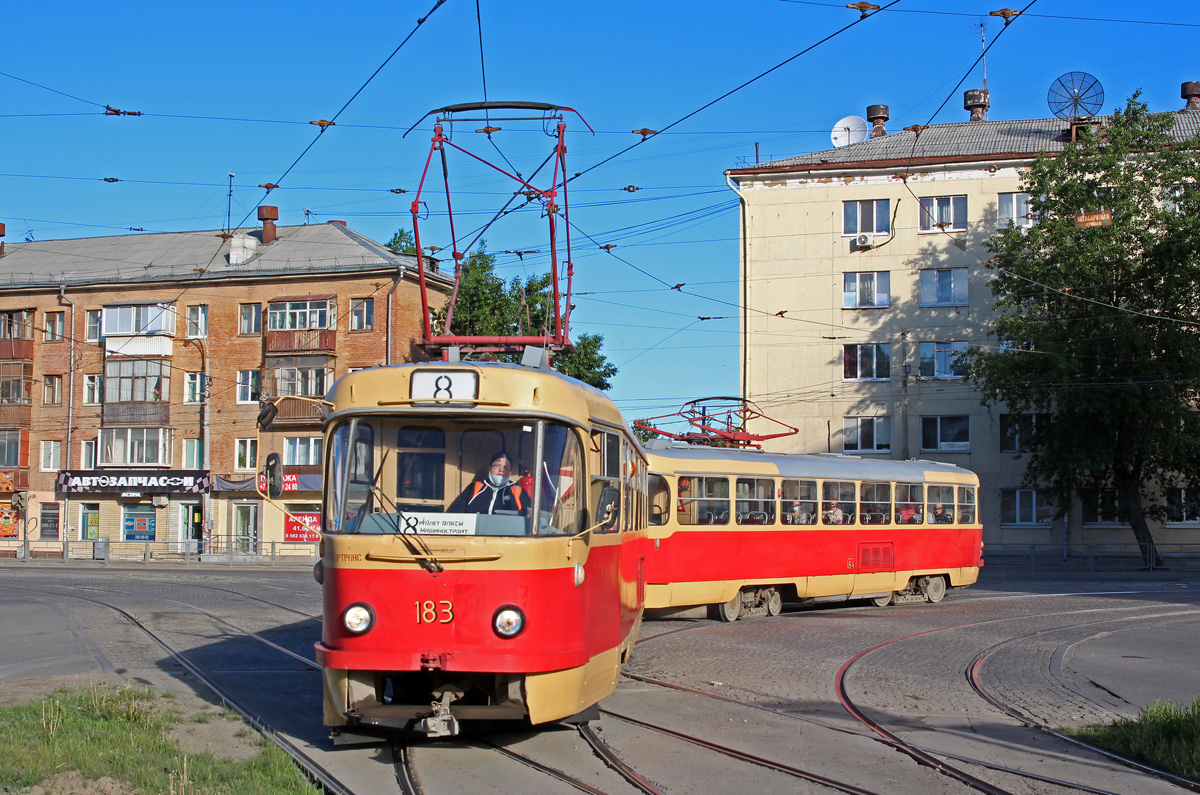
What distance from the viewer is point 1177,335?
34.2m

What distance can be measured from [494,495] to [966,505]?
60.6 ft

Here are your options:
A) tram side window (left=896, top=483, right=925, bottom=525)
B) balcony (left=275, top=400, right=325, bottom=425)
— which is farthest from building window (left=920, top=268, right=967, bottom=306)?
balcony (left=275, top=400, right=325, bottom=425)

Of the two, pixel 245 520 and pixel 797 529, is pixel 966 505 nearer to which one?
pixel 797 529

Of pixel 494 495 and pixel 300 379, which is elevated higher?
pixel 300 379

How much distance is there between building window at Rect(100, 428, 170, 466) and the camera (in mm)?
48375

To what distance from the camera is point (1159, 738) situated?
7883mm

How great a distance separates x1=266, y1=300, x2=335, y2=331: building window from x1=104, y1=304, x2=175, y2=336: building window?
185 inches

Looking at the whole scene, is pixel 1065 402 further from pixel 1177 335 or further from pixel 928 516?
pixel 928 516

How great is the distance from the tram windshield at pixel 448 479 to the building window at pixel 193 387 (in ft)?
144

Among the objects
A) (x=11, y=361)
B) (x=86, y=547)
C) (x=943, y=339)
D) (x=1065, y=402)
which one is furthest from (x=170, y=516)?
(x=1065, y=402)

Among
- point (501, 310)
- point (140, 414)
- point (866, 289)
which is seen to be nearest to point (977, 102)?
point (866, 289)

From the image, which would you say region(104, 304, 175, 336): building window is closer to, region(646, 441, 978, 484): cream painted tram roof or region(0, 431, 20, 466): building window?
region(0, 431, 20, 466): building window

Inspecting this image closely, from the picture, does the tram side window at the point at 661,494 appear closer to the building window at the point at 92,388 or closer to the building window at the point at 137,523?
the building window at the point at 137,523

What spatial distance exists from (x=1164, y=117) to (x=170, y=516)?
4023 centimetres
